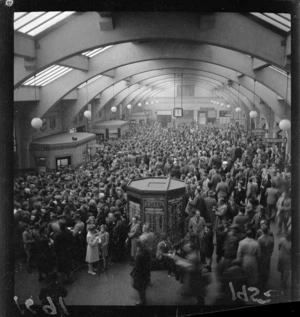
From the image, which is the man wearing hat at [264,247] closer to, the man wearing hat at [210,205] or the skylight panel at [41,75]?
the man wearing hat at [210,205]

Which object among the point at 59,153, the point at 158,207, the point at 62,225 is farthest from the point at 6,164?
the point at 59,153

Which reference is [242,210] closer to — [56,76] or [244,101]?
[56,76]

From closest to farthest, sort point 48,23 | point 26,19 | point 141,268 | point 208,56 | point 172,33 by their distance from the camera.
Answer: point 141,268 < point 26,19 < point 172,33 < point 48,23 < point 208,56

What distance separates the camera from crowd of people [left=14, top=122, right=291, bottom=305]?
7.02 metres

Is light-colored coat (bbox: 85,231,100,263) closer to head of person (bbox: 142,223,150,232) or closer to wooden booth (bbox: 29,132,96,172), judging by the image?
head of person (bbox: 142,223,150,232)

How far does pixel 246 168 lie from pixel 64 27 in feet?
19.1

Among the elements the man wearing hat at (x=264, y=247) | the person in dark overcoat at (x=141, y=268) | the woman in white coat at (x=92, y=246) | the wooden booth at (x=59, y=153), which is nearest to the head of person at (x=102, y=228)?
the woman in white coat at (x=92, y=246)

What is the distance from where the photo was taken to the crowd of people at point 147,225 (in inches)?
277

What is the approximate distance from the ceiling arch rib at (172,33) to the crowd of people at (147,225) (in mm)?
2668

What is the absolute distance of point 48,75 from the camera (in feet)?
44.4

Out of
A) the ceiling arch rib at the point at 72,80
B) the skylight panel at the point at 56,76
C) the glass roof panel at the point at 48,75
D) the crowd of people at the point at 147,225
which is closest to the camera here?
the crowd of people at the point at 147,225

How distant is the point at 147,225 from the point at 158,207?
0.41 meters

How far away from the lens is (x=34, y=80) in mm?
12273

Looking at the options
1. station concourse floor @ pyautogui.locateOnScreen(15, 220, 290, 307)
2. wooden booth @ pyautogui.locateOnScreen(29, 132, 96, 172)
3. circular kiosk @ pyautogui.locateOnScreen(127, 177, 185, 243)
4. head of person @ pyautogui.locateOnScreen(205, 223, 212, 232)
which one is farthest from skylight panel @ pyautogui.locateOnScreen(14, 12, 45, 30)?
head of person @ pyautogui.locateOnScreen(205, 223, 212, 232)
